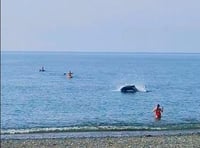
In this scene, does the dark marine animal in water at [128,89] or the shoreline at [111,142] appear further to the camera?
the dark marine animal in water at [128,89]

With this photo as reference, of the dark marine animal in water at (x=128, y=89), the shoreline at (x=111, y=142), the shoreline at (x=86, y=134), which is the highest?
the shoreline at (x=111, y=142)

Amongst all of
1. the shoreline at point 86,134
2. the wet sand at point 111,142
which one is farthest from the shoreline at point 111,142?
the shoreline at point 86,134

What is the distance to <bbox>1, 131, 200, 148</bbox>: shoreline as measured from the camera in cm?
2633

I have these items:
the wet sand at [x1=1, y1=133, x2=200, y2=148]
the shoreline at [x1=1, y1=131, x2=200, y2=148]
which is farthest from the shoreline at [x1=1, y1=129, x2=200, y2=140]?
the wet sand at [x1=1, y1=133, x2=200, y2=148]

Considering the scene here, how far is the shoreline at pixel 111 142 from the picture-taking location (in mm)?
26328

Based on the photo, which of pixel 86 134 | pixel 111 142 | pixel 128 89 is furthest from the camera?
pixel 128 89

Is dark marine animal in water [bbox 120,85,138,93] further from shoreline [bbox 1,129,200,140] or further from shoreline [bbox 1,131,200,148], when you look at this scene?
shoreline [bbox 1,131,200,148]

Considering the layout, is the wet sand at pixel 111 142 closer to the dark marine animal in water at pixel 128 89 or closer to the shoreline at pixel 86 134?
the shoreline at pixel 86 134

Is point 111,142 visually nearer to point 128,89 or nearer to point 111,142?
point 111,142

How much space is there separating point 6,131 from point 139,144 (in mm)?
12684

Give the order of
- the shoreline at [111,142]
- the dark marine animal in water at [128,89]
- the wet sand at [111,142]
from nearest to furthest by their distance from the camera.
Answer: the wet sand at [111,142] < the shoreline at [111,142] < the dark marine animal in water at [128,89]

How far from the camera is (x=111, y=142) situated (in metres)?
27.3

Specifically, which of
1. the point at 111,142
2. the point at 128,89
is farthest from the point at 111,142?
the point at 128,89

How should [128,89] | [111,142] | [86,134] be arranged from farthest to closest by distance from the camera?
[128,89]
[86,134]
[111,142]
